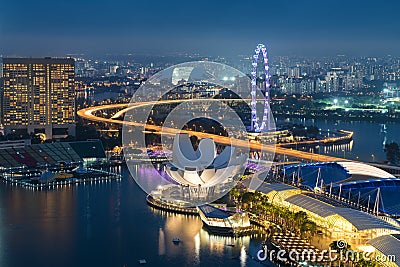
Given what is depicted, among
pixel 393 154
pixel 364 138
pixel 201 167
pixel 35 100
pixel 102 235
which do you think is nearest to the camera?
pixel 102 235

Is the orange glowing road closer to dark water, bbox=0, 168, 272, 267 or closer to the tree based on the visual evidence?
the tree

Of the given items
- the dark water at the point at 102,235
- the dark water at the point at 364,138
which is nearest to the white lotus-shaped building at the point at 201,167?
the dark water at the point at 102,235

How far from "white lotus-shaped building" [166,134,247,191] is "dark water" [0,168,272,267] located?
52 centimetres

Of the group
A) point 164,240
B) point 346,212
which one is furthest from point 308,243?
point 164,240

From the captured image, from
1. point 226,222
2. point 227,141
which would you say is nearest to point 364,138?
point 227,141

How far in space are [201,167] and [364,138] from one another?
26.2ft

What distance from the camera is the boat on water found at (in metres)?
6.96

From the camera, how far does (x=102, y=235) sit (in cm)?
674

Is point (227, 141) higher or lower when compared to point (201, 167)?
higher

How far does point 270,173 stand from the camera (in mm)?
9281

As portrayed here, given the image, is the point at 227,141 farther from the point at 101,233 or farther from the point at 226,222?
the point at 101,233

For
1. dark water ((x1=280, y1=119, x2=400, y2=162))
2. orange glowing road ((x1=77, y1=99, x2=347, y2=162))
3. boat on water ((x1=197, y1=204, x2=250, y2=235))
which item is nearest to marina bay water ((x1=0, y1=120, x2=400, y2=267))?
boat on water ((x1=197, y1=204, x2=250, y2=235))

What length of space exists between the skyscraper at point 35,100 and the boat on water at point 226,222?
738 centimetres

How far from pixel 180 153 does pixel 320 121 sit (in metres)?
12.2
